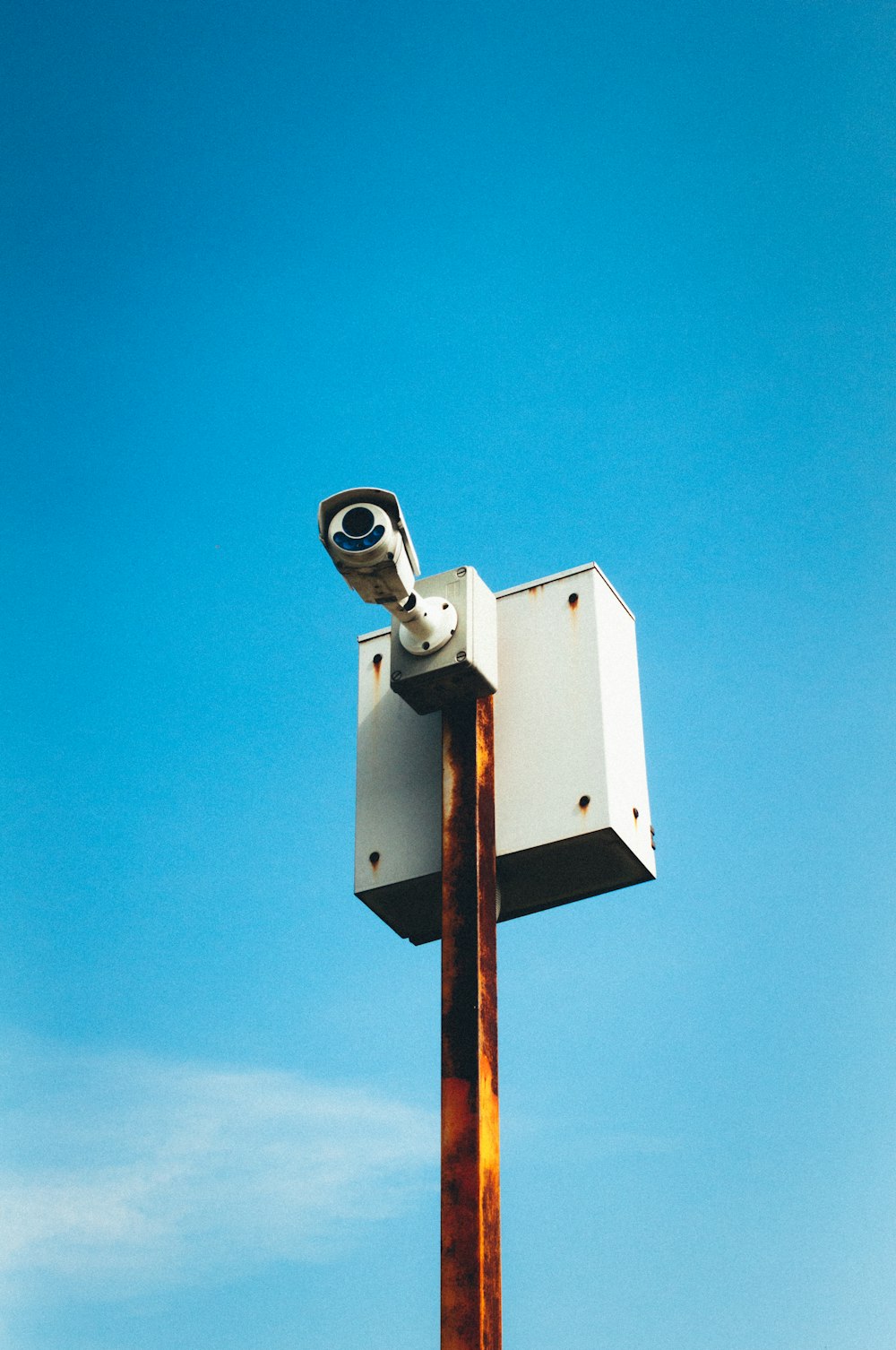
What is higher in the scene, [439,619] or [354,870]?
[439,619]

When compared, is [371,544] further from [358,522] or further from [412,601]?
[412,601]

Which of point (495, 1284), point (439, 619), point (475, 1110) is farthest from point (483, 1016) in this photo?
point (439, 619)

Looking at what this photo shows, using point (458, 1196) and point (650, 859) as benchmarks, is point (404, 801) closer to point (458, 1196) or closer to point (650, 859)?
point (650, 859)

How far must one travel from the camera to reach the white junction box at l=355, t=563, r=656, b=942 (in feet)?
10.6

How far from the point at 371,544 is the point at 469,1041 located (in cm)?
108

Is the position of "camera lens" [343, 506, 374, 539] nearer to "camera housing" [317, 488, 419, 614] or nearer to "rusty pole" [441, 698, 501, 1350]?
"camera housing" [317, 488, 419, 614]

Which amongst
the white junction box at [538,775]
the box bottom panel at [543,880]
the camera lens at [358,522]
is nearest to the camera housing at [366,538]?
the camera lens at [358,522]

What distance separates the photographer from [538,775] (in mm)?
3301

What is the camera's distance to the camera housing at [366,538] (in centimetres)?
300

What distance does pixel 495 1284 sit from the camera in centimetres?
253

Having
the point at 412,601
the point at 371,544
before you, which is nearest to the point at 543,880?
the point at 412,601

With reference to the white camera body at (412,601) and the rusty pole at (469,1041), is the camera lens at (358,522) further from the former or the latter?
the rusty pole at (469,1041)

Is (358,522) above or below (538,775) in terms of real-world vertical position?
above

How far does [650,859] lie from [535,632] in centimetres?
65
